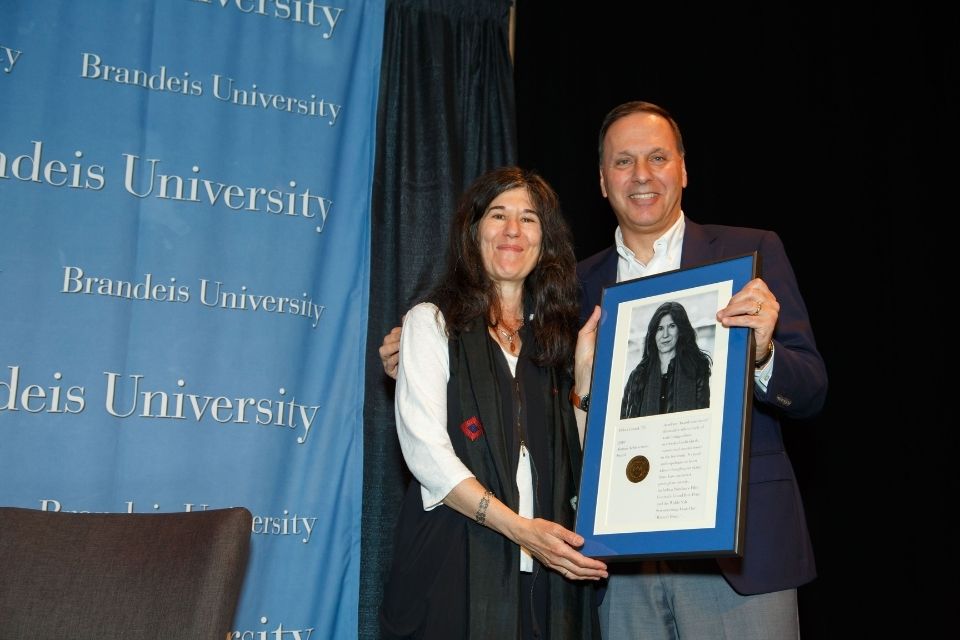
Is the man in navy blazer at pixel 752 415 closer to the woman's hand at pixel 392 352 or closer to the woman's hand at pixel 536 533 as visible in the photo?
the woman's hand at pixel 536 533

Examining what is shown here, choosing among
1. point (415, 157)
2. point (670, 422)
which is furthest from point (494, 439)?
point (415, 157)

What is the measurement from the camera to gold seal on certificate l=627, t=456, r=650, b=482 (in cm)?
221

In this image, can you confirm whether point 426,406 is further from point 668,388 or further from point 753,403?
point 753,403

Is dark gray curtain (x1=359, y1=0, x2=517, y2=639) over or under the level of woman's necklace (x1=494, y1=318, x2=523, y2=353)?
over

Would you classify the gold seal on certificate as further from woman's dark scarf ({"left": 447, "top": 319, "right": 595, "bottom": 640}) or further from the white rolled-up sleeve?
the white rolled-up sleeve

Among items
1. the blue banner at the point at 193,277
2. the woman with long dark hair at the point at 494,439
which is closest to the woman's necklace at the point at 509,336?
the woman with long dark hair at the point at 494,439

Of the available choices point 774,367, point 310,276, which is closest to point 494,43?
point 310,276

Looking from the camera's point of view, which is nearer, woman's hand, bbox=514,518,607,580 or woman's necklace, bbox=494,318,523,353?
woman's hand, bbox=514,518,607,580

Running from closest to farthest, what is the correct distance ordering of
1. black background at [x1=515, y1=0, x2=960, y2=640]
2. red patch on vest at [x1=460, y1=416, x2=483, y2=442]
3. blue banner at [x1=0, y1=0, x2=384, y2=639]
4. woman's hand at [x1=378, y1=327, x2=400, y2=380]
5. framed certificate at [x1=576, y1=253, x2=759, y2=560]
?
framed certificate at [x1=576, y1=253, x2=759, y2=560], red patch on vest at [x1=460, y1=416, x2=483, y2=442], woman's hand at [x1=378, y1=327, x2=400, y2=380], blue banner at [x1=0, y1=0, x2=384, y2=639], black background at [x1=515, y1=0, x2=960, y2=640]

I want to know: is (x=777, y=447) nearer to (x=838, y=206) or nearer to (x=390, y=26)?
(x=838, y=206)

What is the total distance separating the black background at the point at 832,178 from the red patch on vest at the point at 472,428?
1.70 meters

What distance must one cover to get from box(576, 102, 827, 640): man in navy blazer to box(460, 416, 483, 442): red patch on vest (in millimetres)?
382

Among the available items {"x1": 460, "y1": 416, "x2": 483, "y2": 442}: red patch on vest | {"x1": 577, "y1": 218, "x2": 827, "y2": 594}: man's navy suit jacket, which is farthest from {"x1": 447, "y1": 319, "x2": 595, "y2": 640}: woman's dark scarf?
{"x1": 577, "y1": 218, "x2": 827, "y2": 594}: man's navy suit jacket

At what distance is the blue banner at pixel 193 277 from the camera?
124 inches
